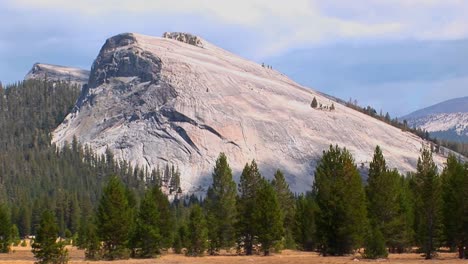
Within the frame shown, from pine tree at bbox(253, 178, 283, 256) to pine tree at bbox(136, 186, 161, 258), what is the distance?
42.4ft

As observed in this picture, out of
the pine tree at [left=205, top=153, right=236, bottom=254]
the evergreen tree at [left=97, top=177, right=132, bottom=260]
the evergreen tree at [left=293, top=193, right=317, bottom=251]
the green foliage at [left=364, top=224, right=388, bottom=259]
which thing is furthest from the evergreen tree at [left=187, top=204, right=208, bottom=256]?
the green foliage at [left=364, top=224, right=388, bottom=259]

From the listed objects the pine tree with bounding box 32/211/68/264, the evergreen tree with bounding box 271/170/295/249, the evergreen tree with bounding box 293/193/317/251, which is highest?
the evergreen tree with bounding box 271/170/295/249

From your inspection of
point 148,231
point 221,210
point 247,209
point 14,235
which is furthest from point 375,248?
point 14,235

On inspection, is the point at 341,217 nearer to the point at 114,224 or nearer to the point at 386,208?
the point at 386,208

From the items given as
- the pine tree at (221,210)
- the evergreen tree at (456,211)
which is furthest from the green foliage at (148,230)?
the evergreen tree at (456,211)

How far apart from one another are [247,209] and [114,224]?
21.3m

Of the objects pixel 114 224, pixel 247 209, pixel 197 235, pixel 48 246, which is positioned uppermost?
pixel 247 209

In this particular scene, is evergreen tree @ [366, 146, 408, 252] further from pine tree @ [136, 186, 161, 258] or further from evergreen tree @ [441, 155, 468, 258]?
pine tree @ [136, 186, 161, 258]

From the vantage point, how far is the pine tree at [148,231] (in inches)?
3307

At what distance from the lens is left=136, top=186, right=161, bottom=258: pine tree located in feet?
276

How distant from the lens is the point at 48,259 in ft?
225

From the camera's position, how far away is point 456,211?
75938 mm

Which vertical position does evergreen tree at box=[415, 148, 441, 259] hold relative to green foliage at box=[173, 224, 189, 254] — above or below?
above

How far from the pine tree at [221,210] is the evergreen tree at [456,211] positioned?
3075 centimetres
